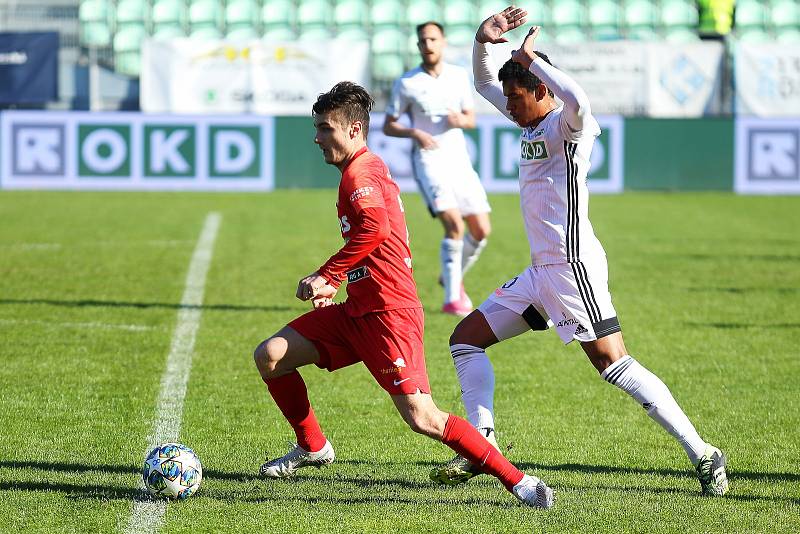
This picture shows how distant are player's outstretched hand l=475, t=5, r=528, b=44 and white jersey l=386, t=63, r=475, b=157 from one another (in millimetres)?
4788

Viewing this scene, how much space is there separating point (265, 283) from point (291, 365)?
6.62 meters

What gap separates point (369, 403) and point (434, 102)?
3812 millimetres

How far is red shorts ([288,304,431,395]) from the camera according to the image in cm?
473

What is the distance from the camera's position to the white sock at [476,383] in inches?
212

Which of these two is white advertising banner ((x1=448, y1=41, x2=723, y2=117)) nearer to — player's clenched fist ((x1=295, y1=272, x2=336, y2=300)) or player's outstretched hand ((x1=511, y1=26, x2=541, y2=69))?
player's outstretched hand ((x1=511, y1=26, x2=541, y2=69))

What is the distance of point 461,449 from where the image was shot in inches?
187

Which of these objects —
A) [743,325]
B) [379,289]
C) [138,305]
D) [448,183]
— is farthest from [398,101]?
[379,289]

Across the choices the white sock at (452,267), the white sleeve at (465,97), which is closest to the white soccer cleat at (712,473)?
the white sock at (452,267)

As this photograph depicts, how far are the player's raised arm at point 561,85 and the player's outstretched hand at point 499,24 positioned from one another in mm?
288

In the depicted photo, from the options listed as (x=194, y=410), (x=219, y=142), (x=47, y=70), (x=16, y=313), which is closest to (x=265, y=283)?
(x=16, y=313)

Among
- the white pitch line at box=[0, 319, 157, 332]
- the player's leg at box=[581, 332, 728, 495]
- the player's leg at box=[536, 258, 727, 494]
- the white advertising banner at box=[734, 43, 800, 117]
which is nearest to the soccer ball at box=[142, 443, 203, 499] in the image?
the player's leg at box=[536, 258, 727, 494]

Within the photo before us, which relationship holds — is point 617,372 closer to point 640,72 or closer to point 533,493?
point 533,493

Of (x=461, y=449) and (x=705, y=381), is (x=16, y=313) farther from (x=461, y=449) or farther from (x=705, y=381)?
(x=461, y=449)

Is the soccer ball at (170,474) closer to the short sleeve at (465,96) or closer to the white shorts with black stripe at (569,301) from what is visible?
the white shorts with black stripe at (569,301)
